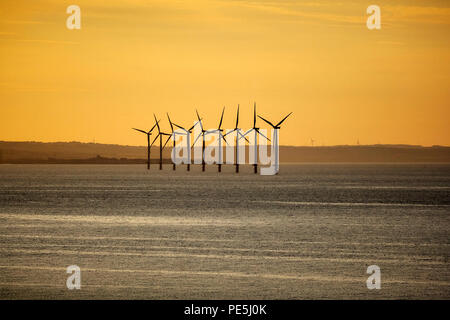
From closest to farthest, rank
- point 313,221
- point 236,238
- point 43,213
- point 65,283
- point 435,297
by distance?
point 435,297, point 65,283, point 236,238, point 313,221, point 43,213

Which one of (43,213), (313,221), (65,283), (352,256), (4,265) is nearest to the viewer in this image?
(65,283)

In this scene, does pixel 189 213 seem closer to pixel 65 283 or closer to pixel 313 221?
pixel 313 221

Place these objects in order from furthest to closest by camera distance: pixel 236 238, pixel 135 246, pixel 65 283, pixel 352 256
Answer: pixel 236 238 < pixel 135 246 < pixel 352 256 < pixel 65 283

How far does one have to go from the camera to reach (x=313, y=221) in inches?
2504

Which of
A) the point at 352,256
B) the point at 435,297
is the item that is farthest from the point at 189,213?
the point at 435,297

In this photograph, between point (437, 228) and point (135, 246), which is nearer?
point (135, 246)

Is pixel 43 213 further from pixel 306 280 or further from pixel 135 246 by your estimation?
pixel 306 280
